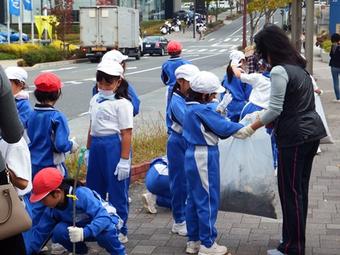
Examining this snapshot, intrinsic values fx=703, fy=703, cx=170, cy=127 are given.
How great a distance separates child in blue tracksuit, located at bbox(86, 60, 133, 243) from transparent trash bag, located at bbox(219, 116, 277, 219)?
809 millimetres

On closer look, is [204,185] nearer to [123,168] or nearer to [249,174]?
[249,174]

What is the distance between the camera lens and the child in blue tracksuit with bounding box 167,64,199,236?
6.11 m

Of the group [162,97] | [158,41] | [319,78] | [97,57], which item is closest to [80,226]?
[162,97]

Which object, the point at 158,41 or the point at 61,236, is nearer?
the point at 61,236

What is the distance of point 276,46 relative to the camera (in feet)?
17.2

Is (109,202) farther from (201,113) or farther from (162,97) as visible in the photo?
(162,97)

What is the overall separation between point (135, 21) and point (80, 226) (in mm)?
38894

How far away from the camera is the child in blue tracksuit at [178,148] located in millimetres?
6109

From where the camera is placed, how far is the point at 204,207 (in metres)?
5.52

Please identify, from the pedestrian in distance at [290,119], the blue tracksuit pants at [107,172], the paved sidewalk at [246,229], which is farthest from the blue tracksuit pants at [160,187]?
the pedestrian in distance at [290,119]

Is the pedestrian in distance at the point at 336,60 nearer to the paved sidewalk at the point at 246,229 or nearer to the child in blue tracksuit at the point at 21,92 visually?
the paved sidewalk at the point at 246,229

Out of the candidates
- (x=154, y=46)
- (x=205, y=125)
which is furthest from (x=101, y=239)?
(x=154, y=46)

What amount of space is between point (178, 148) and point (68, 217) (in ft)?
4.62

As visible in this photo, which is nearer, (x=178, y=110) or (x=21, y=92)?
(x=21, y=92)
